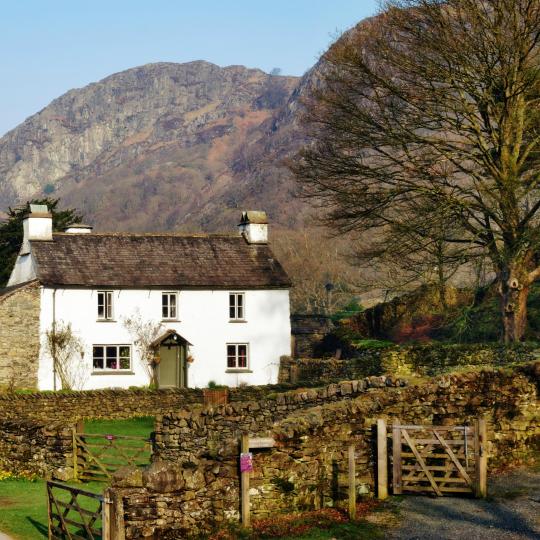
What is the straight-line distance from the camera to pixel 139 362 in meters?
50.9

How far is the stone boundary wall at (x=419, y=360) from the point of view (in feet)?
104

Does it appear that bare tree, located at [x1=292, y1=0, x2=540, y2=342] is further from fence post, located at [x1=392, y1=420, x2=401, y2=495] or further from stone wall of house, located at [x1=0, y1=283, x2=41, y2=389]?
stone wall of house, located at [x1=0, y1=283, x2=41, y2=389]

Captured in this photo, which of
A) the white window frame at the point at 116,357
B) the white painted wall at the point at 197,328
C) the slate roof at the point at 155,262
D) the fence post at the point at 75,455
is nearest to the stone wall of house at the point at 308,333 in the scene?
the white painted wall at the point at 197,328

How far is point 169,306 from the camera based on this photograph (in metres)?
52.2

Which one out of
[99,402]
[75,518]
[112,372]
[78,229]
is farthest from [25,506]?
[78,229]

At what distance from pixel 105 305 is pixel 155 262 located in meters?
3.69

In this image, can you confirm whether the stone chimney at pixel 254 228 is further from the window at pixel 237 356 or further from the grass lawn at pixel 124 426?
the grass lawn at pixel 124 426

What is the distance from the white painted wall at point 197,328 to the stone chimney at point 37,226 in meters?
3.39

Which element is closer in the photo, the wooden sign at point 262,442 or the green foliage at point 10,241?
the wooden sign at point 262,442

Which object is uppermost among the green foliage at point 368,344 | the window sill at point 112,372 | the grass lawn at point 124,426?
the green foliage at point 368,344

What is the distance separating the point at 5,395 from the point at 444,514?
25105 millimetres

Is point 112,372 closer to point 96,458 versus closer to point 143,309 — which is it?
point 143,309

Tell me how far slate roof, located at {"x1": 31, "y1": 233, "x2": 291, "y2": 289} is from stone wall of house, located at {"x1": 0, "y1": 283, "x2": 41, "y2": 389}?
1218 millimetres

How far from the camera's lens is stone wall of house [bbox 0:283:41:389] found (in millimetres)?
48188
